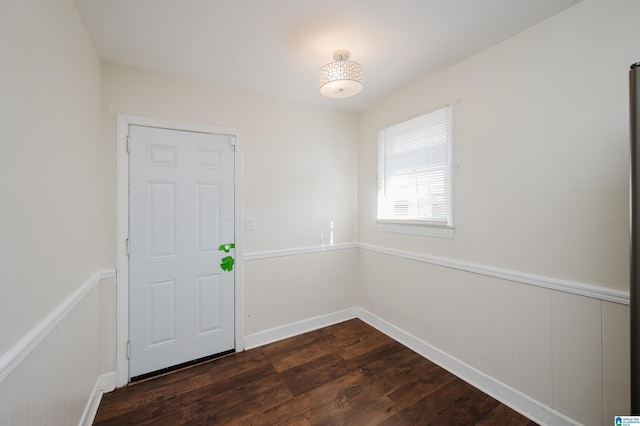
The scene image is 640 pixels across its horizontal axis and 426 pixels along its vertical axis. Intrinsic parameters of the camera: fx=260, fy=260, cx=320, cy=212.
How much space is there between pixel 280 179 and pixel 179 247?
1.13 m

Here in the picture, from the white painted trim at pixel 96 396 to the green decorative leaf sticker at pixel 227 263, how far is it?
3.58 feet

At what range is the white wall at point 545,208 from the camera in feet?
4.53

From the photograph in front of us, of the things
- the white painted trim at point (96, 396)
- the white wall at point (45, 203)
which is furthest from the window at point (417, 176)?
the white painted trim at point (96, 396)

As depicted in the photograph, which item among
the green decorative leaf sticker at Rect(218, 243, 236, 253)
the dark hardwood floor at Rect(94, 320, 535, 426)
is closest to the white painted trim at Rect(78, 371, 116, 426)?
the dark hardwood floor at Rect(94, 320, 535, 426)

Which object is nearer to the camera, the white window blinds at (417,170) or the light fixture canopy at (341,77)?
the light fixture canopy at (341,77)

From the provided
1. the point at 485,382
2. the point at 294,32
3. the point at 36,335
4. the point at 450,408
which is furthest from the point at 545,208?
the point at 36,335

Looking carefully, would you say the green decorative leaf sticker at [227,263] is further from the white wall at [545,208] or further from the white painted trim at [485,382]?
the white wall at [545,208]

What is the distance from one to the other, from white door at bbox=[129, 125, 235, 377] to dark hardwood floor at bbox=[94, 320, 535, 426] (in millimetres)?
243

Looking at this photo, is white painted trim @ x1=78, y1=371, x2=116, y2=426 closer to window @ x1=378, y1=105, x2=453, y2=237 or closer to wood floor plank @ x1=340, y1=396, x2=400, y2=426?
wood floor plank @ x1=340, y1=396, x2=400, y2=426

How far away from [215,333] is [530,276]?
8.29 feet

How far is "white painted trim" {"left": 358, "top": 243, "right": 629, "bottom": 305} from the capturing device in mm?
1385

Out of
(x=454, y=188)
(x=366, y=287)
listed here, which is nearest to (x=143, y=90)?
(x=454, y=188)

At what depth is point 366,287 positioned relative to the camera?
10.2 ft

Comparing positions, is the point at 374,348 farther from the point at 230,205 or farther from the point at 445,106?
the point at 445,106
